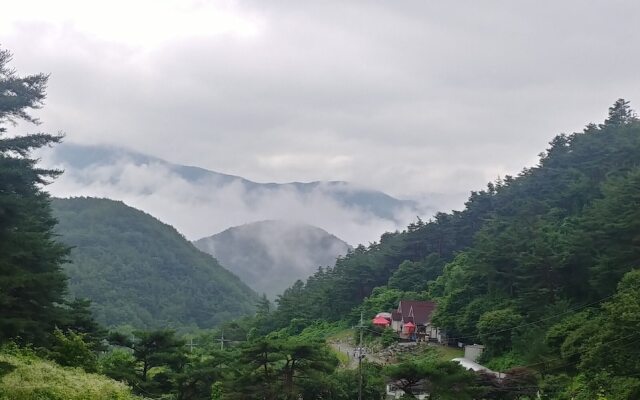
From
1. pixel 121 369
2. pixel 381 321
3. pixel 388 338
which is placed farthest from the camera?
pixel 381 321

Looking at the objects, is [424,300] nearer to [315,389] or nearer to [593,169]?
[593,169]

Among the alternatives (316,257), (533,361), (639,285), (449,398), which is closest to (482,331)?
(533,361)

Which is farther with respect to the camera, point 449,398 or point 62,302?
point 62,302

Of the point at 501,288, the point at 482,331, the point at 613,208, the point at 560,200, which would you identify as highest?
the point at 560,200

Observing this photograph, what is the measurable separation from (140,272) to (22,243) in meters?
80.9

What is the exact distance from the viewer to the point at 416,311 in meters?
43.8

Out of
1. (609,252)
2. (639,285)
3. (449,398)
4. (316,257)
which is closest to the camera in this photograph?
(639,285)

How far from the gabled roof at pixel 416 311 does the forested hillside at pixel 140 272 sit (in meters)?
44.0

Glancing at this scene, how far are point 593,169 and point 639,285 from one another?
28270mm

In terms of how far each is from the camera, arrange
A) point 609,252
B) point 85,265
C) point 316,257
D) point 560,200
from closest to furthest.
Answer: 1. point 609,252
2. point 560,200
3. point 85,265
4. point 316,257

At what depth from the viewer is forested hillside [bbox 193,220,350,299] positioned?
16925 cm

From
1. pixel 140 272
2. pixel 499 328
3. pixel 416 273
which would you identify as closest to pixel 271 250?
pixel 140 272

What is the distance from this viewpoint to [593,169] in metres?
44.6

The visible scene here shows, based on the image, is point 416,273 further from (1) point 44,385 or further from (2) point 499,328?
(1) point 44,385
